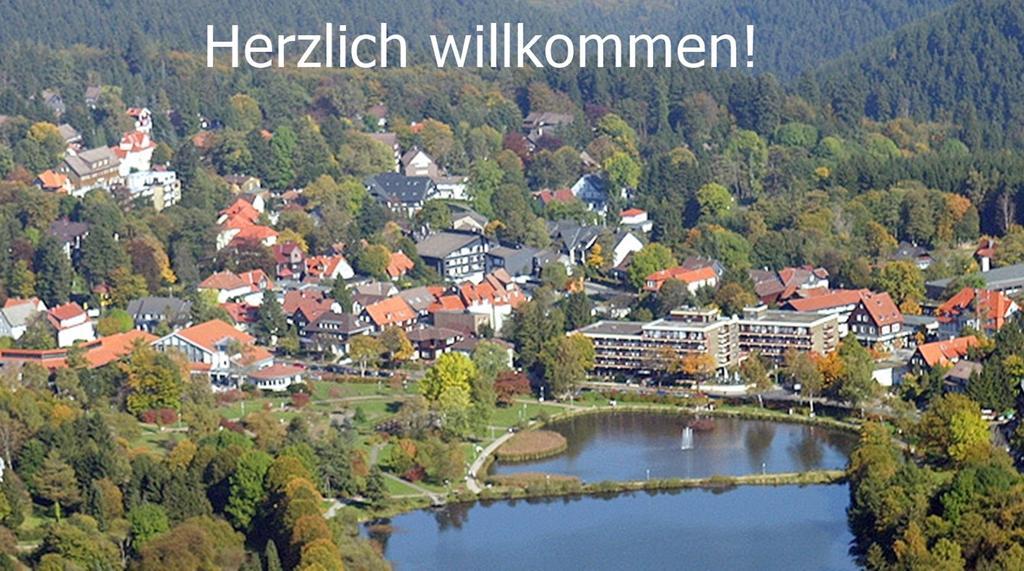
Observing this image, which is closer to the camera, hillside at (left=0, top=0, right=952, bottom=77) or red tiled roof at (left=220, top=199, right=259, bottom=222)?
red tiled roof at (left=220, top=199, right=259, bottom=222)

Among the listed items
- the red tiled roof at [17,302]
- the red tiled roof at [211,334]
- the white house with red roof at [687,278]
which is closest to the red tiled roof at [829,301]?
the white house with red roof at [687,278]

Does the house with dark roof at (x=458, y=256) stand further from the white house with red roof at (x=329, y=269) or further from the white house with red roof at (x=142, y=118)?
the white house with red roof at (x=142, y=118)

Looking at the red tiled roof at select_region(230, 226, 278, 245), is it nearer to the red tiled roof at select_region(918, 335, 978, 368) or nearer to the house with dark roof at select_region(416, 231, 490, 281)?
the house with dark roof at select_region(416, 231, 490, 281)

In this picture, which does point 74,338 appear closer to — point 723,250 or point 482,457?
point 482,457

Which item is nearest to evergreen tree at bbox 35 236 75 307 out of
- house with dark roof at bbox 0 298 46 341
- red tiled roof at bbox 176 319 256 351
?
house with dark roof at bbox 0 298 46 341

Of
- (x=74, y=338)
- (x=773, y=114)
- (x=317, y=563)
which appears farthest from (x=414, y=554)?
(x=773, y=114)

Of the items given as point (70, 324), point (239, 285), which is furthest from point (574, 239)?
point (70, 324)
